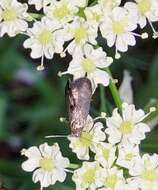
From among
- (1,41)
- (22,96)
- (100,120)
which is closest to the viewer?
(100,120)

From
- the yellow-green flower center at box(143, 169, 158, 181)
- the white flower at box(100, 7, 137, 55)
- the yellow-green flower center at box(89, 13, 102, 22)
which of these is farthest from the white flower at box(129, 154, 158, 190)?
the yellow-green flower center at box(89, 13, 102, 22)

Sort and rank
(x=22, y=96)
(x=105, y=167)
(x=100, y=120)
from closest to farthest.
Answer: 1. (x=105, y=167)
2. (x=100, y=120)
3. (x=22, y=96)

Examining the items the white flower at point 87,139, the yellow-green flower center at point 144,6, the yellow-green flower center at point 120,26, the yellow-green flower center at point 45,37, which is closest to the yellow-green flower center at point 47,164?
the white flower at point 87,139

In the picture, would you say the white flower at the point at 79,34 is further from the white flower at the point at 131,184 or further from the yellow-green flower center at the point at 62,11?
the white flower at the point at 131,184

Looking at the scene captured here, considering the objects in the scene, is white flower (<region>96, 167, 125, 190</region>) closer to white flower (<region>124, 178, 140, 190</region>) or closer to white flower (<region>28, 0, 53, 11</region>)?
white flower (<region>124, 178, 140, 190</region>)

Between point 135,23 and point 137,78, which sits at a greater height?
point 137,78

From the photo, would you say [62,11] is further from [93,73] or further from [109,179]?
[109,179]

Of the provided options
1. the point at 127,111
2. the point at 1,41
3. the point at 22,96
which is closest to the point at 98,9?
the point at 127,111

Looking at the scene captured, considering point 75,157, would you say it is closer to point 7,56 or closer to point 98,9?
point 98,9
